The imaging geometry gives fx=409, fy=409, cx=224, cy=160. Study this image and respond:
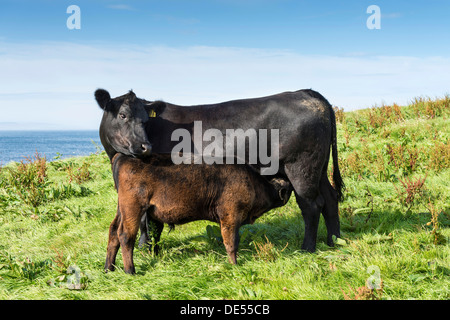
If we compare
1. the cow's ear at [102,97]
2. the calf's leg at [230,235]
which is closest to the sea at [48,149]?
the cow's ear at [102,97]

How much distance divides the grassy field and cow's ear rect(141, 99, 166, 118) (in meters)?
1.80

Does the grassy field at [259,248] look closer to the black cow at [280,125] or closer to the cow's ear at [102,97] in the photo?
the black cow at [280,125]

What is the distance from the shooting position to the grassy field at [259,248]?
4.42 m

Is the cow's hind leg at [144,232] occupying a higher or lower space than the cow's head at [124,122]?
lower

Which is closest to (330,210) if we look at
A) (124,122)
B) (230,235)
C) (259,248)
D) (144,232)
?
(259,248)

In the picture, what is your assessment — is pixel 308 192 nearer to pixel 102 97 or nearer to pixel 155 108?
pixel 155 108

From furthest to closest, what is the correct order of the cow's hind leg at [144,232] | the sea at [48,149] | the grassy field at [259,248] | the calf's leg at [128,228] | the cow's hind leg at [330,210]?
the sea at [48,149] → the cow's hind leg at [330,210] → the cow's hind leg at [144,232] → the calf's leg at [128,228] → the grassy field at [259,248]

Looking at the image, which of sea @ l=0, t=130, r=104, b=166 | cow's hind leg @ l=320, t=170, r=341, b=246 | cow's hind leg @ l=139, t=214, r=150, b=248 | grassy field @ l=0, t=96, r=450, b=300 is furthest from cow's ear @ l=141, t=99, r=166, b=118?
sea @ l=0, t=130, r=104, b=166

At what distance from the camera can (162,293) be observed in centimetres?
442

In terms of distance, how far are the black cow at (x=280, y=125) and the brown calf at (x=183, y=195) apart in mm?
572

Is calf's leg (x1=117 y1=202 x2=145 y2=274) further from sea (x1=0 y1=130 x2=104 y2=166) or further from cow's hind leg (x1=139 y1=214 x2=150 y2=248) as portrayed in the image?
sea (x1=0 y1=130 x2=104 y2=166)

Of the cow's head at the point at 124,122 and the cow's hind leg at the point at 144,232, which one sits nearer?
the cow's head at the point at 124,122
